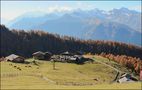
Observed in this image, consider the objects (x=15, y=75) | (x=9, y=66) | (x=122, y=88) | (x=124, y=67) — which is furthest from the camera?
(x=124, y=67)

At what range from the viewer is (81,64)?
514ft

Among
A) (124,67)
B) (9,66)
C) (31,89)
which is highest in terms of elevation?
(31,89)

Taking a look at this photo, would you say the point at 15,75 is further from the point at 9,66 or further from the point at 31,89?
the point at 31,89

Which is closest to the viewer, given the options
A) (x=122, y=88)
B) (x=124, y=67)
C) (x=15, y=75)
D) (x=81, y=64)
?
(x=122, y=88)

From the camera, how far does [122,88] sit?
2045 inches

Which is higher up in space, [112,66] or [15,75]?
[15,75]

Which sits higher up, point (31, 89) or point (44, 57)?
point (31, 89)

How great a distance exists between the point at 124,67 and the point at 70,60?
2594cm

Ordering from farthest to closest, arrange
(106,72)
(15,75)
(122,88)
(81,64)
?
(81,64), (106,72), (15,75), (122,88)

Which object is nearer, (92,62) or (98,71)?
(98,71)

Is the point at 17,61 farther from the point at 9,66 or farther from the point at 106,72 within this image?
the point at 106,72

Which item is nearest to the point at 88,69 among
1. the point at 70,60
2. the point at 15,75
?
the point at 70,60

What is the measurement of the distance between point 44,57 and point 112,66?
94.9ft

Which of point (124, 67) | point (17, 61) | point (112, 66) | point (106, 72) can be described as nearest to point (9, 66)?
point (17, 61)
